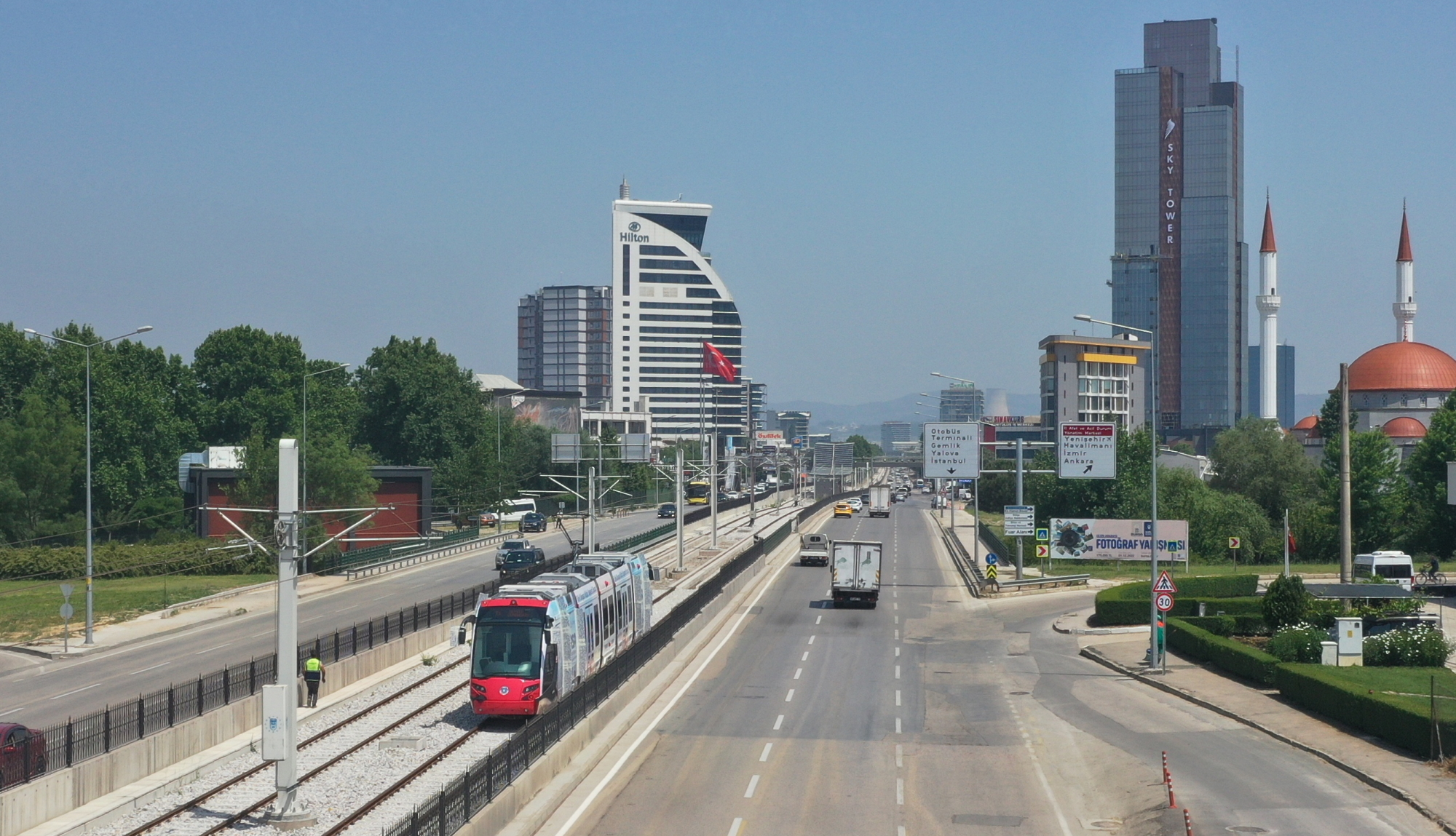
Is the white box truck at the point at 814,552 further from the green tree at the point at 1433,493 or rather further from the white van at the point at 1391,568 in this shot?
the green tree at the point at 1433,493

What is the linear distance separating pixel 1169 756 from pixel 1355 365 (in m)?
148

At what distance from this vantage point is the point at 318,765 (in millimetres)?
26062

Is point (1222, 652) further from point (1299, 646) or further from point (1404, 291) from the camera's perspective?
point (1404, 291)

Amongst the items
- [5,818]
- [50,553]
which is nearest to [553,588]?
[5,818]

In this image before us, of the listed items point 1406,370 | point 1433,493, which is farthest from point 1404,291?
point 1433,493

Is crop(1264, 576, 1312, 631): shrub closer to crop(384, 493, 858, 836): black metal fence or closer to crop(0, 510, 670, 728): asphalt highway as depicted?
crop(384, 493, 858, 836): black metal fence

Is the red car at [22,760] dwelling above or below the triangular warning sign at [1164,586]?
below

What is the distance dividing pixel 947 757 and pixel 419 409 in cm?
9848

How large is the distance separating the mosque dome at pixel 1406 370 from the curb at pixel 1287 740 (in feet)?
413

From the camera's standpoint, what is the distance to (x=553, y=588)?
31.3 m

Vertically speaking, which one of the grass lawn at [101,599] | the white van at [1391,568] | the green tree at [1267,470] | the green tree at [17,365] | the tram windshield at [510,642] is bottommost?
the grass lawn at [101,599]

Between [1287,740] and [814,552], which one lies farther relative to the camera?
[814,552]

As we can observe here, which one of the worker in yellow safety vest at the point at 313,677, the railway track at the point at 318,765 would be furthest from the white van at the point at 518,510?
the worker in yellow safety vest at the point at 313,677

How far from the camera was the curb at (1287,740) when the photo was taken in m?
22.2
